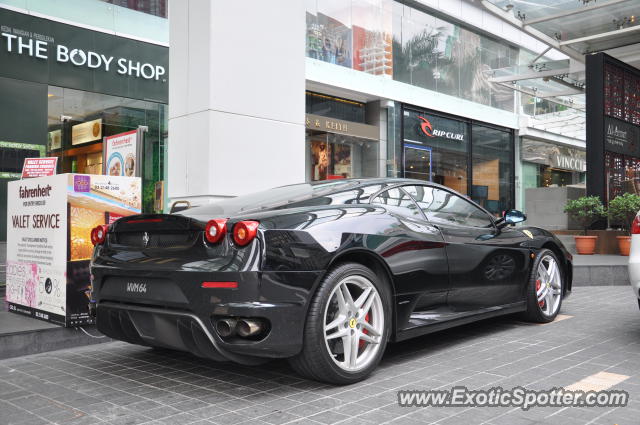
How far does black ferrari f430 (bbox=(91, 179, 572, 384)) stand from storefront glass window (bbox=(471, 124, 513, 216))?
65.0 feet

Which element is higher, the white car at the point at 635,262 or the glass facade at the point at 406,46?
the glass facade at the point at 406,46

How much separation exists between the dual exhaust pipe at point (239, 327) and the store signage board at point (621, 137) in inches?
503

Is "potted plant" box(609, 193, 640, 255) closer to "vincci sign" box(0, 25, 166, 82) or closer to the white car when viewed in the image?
the white car

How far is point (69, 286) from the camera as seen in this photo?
4.73 meters

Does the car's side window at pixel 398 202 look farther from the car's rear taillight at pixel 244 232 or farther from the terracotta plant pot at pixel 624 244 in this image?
the terracotta plant pot at pixel 624 244

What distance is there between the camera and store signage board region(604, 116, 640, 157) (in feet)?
44.8

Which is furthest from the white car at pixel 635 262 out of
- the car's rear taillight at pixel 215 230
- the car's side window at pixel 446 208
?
the car's rear taillight at pixel 215 230

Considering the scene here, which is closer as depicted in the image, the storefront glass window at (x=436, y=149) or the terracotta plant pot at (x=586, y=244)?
the terracotta plant pot at (x=586, y=244)

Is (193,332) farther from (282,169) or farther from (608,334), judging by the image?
(282,169)

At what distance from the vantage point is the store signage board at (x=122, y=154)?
255 inches

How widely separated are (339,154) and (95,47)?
812cm

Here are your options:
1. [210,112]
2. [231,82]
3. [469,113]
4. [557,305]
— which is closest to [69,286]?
[210,112]

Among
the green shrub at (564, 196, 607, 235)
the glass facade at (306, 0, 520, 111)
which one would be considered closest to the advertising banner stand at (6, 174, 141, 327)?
the green shrub at (564, 196, 607, 235)

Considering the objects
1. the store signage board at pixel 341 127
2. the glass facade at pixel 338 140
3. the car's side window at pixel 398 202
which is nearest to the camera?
the car's side window at pixel 398 202
